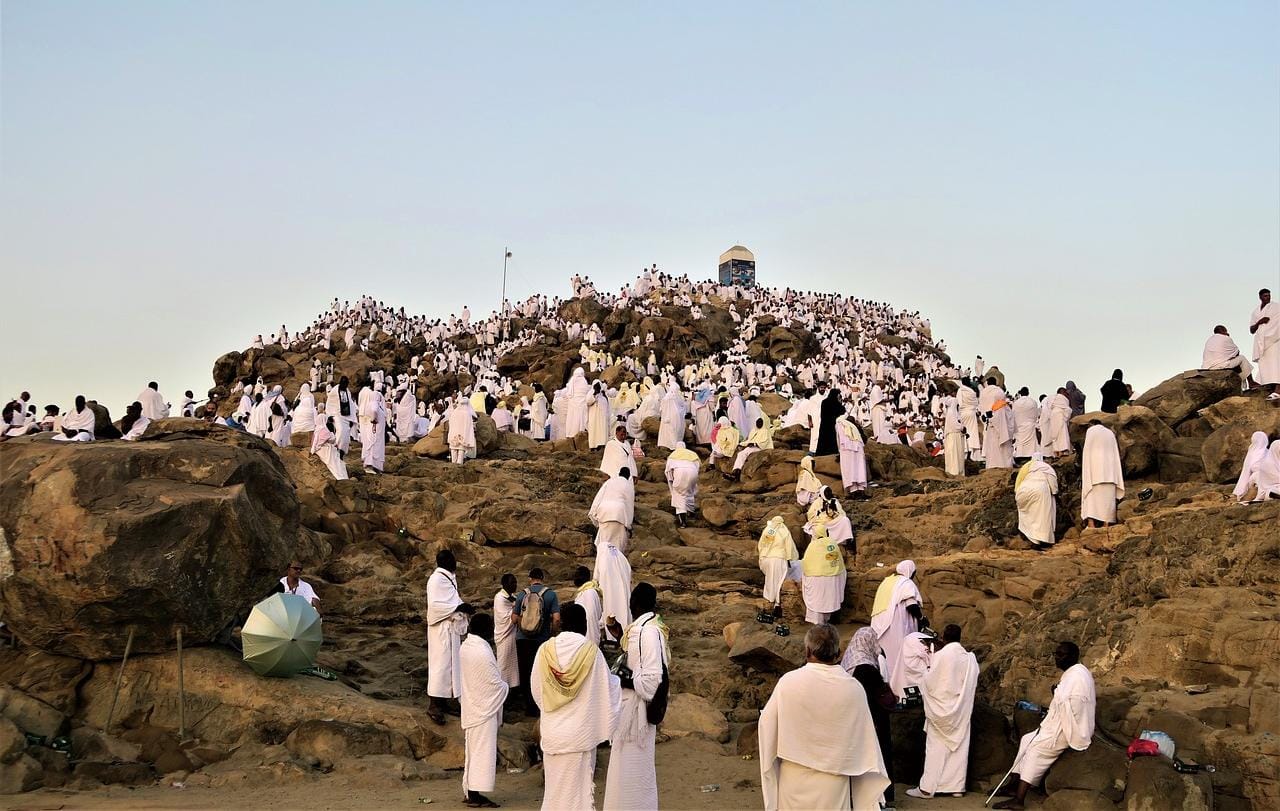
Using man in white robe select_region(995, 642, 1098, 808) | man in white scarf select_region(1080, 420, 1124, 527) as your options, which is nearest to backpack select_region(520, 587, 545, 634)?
man in white robe select_region(995, 642, 1098, 808)

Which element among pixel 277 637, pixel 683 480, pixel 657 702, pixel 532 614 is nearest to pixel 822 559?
pixel 532 614

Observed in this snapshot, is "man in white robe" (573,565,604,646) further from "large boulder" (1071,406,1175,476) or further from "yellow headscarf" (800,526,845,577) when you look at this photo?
"large boulder" (1071,406,1175,476)

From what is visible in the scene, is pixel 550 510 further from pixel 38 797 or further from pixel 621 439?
pixel 38 797

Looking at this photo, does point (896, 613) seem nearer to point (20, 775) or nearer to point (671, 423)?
point (20, 775)

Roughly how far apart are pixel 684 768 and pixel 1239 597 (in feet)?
16.7

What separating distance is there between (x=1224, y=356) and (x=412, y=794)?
593 inches

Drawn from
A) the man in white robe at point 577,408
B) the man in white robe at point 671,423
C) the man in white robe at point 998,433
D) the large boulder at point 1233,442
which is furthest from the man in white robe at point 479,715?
the man in white robe at point 577,408

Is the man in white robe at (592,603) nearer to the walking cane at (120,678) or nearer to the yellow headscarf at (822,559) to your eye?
the yellow headscarf at (822,559)

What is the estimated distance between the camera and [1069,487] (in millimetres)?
14531

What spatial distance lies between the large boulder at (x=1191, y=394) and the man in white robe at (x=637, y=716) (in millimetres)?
12533

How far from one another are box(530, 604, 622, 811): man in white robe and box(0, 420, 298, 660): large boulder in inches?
158

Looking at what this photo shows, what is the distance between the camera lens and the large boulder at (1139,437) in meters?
15.4

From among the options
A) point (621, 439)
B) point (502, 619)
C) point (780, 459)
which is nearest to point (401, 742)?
point (502, 619)

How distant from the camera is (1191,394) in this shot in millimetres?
16875
